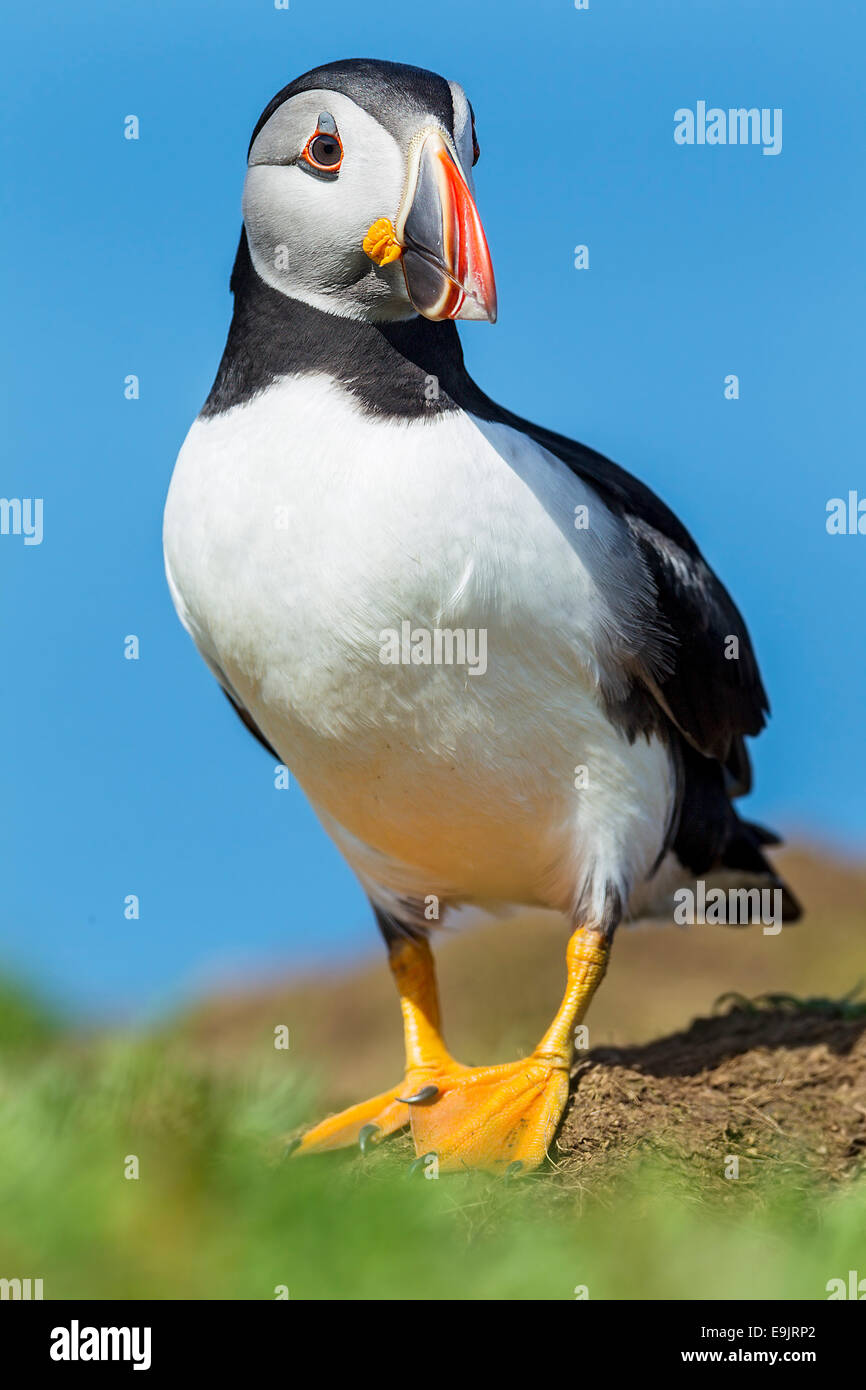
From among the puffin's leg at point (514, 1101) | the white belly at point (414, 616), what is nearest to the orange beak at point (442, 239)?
the white belly at point (414, 616)

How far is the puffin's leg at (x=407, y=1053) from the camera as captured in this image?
5547mm

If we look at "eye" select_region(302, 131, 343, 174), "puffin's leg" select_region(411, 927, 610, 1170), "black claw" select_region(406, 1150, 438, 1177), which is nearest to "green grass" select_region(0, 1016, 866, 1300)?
"black claw" select_region(406, 1150, 438, 1177)

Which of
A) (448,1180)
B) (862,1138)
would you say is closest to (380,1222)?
(448,1180)

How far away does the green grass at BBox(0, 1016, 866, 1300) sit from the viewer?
2.80 m

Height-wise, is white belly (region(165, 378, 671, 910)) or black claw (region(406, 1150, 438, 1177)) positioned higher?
white belly (region(165, 378, 671, 910))

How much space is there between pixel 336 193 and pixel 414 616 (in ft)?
4.80

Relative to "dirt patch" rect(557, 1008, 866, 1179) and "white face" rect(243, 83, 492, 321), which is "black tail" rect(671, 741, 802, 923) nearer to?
"dirt patch" rect(557, 1008, 866, 1179)

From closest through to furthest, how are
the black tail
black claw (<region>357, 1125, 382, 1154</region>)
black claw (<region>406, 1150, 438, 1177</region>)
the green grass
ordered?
the green grass < black claw (<region>406, 1150, 438, 1177</region>) < black claw (<region>357, 1125, 382, 1154</region>) < the black tail

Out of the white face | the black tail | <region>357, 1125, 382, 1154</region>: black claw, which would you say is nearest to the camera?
the white face

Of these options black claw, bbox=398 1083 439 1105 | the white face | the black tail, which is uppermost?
the white face

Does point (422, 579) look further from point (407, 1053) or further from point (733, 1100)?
point (733, 1100)

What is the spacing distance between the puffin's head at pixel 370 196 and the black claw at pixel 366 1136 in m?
3.13

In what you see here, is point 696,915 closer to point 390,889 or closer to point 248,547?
point 390,889

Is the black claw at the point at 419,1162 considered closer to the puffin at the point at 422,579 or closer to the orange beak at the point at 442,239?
the puffin at the point at 422,579
